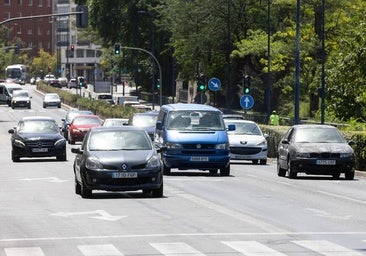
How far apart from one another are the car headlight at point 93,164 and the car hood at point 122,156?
0.08 metres

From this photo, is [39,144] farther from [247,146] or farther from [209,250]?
[209,250]

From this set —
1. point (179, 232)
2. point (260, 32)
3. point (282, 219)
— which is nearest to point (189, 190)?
point (282, 219)

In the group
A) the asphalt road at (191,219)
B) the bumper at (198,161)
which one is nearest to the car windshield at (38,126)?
the bumper at (198,161)

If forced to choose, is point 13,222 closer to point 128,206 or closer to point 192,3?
point 128,206

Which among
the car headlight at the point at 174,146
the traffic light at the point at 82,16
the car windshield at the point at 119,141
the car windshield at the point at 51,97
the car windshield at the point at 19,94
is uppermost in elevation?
the traffic light at the point at 82,16

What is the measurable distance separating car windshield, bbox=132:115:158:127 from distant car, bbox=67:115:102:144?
50.4 ft

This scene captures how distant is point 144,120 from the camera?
51500mm

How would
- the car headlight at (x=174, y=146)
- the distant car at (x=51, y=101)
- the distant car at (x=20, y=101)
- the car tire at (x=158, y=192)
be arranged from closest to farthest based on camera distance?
the car tire at (x=158, y=192)
the car headlight at (x=174, y=146)
the distant car at (x=20, y=101)
the distant car at (x=51, y=101)

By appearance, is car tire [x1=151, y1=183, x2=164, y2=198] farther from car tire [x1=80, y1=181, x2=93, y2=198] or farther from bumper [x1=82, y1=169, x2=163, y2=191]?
car tire [x1=80, y1=181, x2=93, y2=198]

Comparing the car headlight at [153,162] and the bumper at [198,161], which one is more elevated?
the car headlight at [153,162]

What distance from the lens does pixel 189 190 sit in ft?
95.4

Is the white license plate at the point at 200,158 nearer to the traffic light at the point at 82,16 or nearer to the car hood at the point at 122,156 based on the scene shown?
the car hood at the point at 122,156

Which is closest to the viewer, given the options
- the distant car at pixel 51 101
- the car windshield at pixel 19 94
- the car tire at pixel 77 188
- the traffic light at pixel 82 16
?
the car tire at pixel 77 188

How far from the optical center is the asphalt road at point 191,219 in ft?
54.0
